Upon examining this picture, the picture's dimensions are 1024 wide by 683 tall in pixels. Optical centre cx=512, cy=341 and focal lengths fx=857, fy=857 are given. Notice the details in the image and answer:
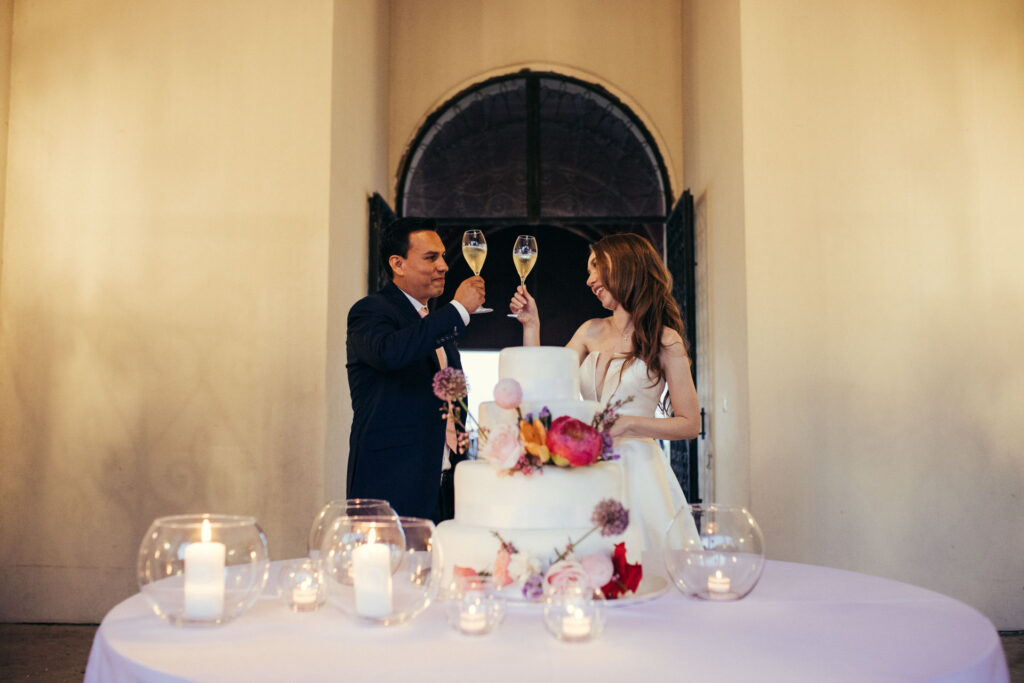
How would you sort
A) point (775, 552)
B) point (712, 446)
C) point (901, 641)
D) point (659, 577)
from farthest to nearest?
1. point (712, 446)
2. point (775, 552)
3. point (659, 577)
4. point (901, 641)

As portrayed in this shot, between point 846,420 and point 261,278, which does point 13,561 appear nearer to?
point 261,278

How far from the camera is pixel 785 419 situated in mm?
4094

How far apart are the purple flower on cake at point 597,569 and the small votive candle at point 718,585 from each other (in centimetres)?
22

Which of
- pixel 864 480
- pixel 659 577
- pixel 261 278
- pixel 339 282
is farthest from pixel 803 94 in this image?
pixel 659 577

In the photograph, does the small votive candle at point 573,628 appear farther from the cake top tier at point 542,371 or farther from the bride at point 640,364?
the bride at point 640,364

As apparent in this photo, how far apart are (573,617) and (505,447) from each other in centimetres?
33

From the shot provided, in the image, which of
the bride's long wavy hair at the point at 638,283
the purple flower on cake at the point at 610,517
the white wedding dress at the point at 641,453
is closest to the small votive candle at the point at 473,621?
the purple flower on cake at the point at 610,517

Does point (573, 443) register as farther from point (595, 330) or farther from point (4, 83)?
point (4, 83)

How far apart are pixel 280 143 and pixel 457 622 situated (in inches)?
141

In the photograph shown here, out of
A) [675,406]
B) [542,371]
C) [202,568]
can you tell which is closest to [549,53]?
[675,406]

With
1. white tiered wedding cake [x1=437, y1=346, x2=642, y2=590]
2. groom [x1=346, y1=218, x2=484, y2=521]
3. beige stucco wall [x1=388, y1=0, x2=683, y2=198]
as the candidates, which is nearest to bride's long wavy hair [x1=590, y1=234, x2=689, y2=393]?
groom [x1=346, y1=218, x2=484, y2=521]

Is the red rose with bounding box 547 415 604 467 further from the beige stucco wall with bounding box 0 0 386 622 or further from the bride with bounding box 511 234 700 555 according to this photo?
the beige stucco wall with bounding box 0 0 386 622

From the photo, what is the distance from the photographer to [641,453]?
2.64 m

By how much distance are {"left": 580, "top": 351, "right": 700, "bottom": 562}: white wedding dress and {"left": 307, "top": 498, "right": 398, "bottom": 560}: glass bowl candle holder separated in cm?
108
